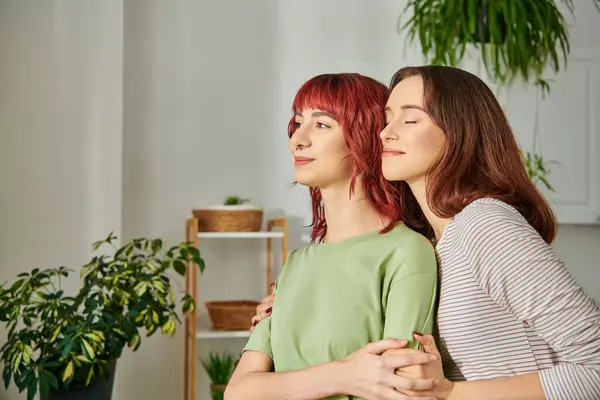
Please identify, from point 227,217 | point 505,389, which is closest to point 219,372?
point 227,217

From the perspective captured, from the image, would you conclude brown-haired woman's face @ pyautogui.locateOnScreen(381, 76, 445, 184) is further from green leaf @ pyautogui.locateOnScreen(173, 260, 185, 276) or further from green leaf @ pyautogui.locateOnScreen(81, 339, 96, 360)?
green leaf @ pyautogui.locateOnScreen(173, 260, 185, 276)

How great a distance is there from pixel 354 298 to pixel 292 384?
180 mm

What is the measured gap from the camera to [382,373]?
1.40 meters

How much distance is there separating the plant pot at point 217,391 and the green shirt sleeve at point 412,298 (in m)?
2.55

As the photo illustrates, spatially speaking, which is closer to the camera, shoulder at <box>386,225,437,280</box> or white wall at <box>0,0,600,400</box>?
shoulder at <box>386,225,437,280</box>

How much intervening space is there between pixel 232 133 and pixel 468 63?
124 cm

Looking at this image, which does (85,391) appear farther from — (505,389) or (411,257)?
(505,389)

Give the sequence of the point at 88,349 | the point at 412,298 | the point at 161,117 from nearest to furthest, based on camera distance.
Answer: the point at 412,298
the point at 88,349
the point at 161,117

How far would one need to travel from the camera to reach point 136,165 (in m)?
4.34

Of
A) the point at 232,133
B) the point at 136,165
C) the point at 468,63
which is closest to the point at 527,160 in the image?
the point at 468,63

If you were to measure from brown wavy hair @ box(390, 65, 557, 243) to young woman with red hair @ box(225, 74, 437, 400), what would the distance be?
4.0 inches

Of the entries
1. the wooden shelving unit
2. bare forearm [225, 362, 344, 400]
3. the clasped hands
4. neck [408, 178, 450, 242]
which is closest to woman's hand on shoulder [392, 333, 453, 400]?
the clasped hands

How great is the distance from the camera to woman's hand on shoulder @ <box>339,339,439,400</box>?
1.38m

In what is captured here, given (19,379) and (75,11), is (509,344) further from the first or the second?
(75,11)
